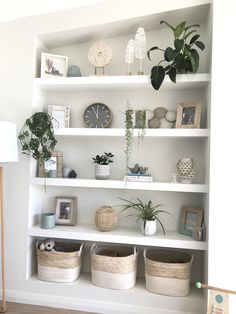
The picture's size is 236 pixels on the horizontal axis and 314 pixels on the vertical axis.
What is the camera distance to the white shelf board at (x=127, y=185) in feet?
7.68

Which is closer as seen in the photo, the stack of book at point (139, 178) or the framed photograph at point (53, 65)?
the stack of book at point (139, 178)

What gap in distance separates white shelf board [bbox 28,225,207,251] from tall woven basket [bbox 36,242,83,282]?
0.16 meters

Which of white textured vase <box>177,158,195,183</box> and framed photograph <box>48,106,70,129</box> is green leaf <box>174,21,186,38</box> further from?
framed photograph <box>48,106,70,129</box>

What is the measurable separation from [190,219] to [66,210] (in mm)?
1176

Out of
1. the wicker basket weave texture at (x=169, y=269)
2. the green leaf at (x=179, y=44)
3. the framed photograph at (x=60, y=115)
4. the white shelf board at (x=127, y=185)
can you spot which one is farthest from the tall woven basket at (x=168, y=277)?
the green leaf at (x=179, y=44)

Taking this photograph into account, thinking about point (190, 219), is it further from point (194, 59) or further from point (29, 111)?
point (29, 111)

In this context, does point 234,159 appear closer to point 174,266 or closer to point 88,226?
point 174,266

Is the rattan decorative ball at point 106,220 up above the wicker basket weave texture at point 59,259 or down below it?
above

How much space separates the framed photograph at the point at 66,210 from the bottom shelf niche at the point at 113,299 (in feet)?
1.77

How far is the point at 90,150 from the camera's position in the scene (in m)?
2.83

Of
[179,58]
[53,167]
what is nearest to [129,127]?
[179,58]

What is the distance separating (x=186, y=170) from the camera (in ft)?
8.02

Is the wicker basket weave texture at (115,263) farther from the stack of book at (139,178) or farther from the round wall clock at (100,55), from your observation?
the round wall clock at (100,55)

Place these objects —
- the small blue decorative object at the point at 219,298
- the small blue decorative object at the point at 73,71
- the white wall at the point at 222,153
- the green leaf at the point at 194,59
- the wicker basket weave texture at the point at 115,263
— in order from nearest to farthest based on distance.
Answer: the small blue decorative object at the point at 219,298 < the white wall at the point at 222,153 < the green leaf at the point at 194,59 < the wicker basket weave texture at the point at 115,263 < the small blue decorative object at the point at 73,71
